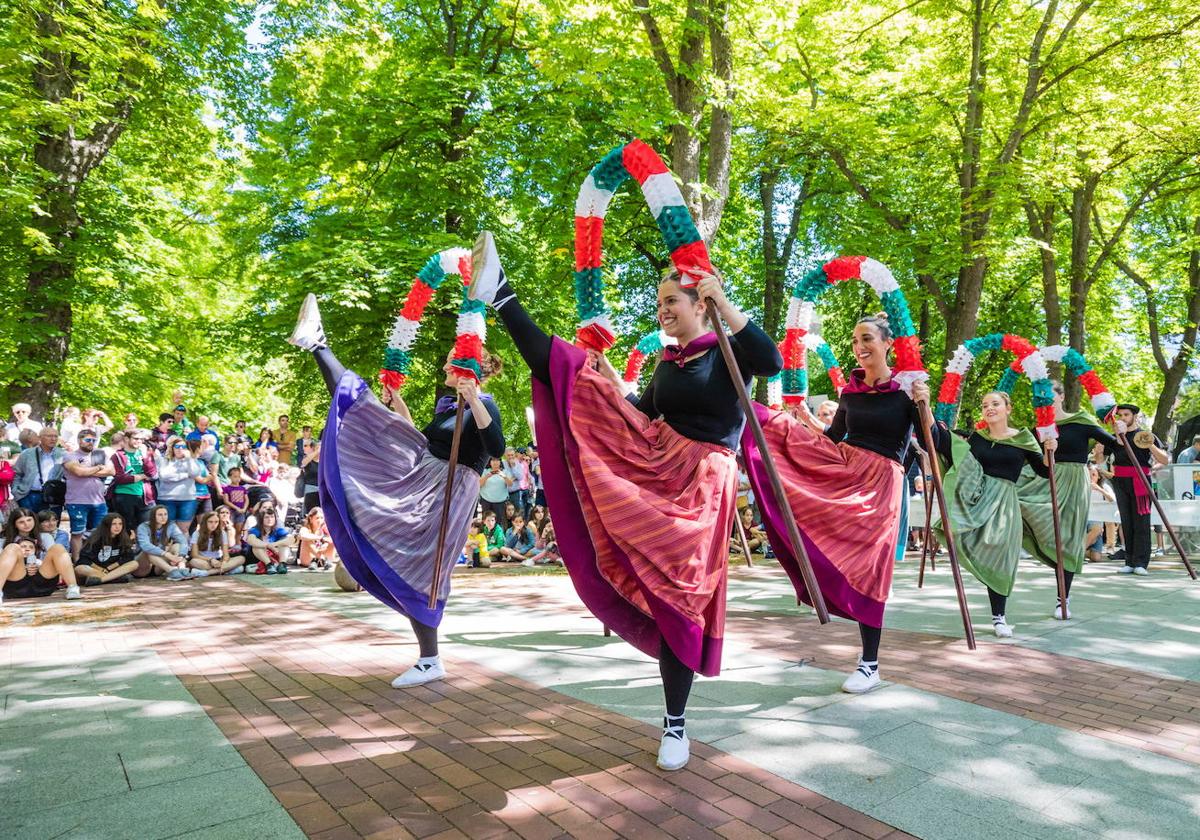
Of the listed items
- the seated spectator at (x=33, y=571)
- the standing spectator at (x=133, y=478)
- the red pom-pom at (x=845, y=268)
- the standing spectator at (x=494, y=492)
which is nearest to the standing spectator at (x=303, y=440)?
the standing spectator at (x=133, y=478)

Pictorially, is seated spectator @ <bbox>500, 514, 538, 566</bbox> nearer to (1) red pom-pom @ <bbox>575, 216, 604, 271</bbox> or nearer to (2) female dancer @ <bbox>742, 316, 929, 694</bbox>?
(2) female dancer @ <bbox>742, 316, 929, 694</bbox>

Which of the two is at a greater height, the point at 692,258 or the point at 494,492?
the point at 692,258

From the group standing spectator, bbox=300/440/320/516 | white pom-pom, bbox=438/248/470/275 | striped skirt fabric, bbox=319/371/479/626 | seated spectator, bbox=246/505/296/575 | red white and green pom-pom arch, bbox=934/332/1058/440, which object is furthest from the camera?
standing spectator, bbox=300/440/320/516

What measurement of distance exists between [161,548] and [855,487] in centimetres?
983

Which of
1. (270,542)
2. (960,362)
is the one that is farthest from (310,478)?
(960,362)

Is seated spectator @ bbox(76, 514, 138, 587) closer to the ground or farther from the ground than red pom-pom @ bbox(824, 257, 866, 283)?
closer to the ground

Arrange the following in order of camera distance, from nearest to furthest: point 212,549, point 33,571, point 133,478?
point 33,571, point 133,478, point 212,549

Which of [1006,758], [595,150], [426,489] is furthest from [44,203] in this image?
[1006,758]

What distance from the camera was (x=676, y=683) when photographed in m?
3.36

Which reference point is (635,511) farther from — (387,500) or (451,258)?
(451,258)

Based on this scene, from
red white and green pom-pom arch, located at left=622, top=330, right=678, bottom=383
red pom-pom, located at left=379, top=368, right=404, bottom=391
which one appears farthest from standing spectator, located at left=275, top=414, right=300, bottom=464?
red pom-pom, located at left=379, top=368, right=404, bottom=391

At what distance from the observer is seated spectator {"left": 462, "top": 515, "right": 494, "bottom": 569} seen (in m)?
12.4

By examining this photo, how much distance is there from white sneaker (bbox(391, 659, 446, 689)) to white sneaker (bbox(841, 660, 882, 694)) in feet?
7.97

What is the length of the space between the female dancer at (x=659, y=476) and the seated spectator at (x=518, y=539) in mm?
9641
